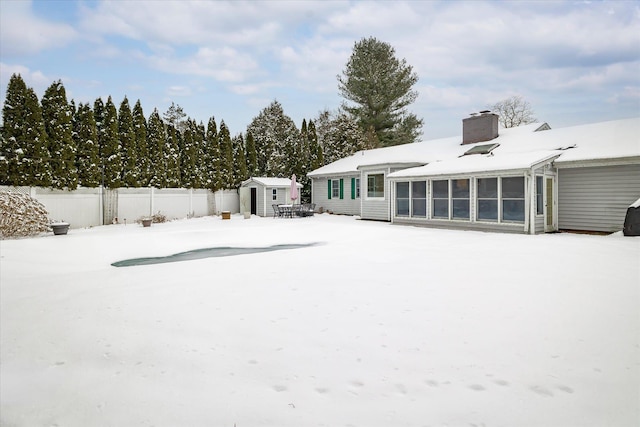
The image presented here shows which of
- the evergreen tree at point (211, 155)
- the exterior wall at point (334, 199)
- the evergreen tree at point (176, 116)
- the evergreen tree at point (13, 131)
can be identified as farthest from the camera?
the evergreen tree at point (176, 116)

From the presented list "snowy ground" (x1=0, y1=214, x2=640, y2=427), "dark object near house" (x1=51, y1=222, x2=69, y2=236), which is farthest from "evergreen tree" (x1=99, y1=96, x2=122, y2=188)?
"snowy ground" (x1=0, y1=214, x2=640, y2=427)

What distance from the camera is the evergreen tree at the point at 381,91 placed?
31.5 metres

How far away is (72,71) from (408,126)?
2471cm

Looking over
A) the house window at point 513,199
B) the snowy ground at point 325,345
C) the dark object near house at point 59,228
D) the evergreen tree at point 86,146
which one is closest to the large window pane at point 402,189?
the house window at point 513,199

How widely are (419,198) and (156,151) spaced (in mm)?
13659

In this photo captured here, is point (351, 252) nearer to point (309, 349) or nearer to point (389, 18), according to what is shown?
point (309, 349)

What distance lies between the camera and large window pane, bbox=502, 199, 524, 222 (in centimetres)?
1262

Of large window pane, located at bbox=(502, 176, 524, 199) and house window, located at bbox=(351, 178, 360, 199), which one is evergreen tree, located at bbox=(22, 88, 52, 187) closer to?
house window, located at bbox=(351, 178, 360, 199)

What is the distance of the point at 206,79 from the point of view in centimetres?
2225

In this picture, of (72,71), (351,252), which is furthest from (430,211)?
(72,71)

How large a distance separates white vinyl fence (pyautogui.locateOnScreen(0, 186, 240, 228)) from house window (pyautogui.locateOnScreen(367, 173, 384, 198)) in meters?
9.32

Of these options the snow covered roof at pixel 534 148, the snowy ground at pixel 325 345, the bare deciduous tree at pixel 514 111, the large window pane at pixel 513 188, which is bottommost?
the snowy ground at pixel 325 345

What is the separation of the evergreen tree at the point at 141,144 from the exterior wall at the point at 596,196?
1834cm

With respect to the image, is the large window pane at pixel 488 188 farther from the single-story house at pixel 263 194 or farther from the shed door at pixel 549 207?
the single-story house at pixel 263 194
